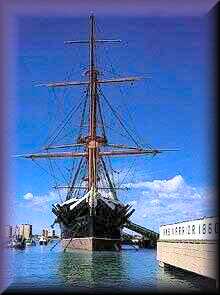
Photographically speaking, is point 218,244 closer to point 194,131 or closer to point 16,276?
→ point 194,131

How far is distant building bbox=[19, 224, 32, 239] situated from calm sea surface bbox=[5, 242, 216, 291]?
0.46ft

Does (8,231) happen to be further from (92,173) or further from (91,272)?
(92,173)

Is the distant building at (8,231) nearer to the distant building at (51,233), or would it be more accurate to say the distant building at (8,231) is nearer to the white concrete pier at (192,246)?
the distant building at (51,233)

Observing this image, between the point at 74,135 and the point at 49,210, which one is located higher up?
the point at 74,135

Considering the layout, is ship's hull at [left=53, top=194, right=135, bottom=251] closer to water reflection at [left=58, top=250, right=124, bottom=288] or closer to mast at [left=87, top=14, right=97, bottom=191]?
water reflection at [left=58, top=250, right=124, bottom=288]

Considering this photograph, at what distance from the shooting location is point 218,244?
6543mm

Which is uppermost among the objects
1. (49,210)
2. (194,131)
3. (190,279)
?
(194,131)

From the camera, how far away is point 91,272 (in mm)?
6984

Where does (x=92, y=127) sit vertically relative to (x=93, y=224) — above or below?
above

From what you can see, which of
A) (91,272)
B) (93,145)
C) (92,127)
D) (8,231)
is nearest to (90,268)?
(91,272)

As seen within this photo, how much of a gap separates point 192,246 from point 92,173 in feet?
4.46

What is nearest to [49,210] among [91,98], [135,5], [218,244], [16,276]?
[16,276]

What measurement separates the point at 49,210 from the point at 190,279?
64.7 inches

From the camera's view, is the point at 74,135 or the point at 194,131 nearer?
the point at 194,131
